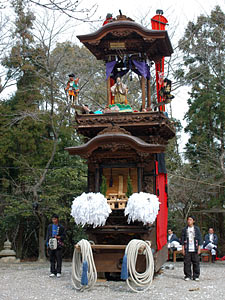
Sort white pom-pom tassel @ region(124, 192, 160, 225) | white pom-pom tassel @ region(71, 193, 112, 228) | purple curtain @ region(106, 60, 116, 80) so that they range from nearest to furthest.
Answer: white pom-pom tassel @ region(124, 192, 160, 225), white pom-pom tassel @ region(71, 193, 112, 228), purple curtain @ region(106, 60, 116, 80)

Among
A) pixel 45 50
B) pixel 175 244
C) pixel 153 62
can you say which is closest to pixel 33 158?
pixel 45 50

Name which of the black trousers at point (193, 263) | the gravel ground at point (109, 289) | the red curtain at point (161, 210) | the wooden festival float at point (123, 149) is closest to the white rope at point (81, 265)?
the gravel ground at point (109, 289)

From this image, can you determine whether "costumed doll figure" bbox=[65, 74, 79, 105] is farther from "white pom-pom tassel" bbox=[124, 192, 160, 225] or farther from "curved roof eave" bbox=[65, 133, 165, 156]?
"white pom-pom tassel" bbox=[124, 192, 160, 225]

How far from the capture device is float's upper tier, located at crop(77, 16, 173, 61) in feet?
33.0

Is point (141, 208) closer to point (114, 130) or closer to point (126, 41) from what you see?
point (114, 130)

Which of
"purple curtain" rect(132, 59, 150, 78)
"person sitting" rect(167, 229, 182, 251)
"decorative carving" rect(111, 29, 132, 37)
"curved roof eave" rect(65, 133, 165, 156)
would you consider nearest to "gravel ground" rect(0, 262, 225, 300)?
"curved roof eave" rect(65, 133, 165, 156)

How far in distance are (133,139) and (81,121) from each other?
63.1 inches

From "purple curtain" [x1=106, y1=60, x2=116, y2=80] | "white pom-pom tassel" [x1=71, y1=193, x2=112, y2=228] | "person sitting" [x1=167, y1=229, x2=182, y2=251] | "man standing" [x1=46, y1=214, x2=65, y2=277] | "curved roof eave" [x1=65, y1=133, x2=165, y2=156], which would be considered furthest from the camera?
"person sitting" [x1=167, y1=229, x2=182, y2=251]

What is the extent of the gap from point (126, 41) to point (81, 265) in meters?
5.71

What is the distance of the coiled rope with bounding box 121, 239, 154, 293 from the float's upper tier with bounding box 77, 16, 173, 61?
5.08 m

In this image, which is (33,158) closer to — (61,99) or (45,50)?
(61,99)

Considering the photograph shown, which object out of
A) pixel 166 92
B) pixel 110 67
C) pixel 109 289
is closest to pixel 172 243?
pixel 166 92

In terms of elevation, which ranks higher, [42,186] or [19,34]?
[19,34]

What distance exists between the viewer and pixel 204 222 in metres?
20.0
